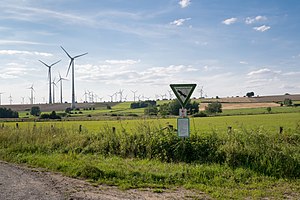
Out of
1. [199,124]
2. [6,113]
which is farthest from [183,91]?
[6,113]

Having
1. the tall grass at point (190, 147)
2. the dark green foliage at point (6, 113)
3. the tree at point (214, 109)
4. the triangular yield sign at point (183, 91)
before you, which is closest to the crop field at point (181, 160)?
the tall grass at point (190, 147)

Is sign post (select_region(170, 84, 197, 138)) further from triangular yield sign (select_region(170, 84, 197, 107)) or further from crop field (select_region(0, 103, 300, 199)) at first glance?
crop field (select_region(0, 103, 300, 199))

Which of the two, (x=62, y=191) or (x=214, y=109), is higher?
(x=214, y=109)

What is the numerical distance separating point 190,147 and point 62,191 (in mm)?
5330

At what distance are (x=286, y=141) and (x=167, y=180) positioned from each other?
5.56 metres

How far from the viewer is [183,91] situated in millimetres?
11633

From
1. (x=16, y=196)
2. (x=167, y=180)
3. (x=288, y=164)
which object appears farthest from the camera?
(x=288, y=164)

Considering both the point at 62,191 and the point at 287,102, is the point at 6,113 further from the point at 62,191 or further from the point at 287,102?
the point at 62,191

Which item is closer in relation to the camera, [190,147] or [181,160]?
[181,160]

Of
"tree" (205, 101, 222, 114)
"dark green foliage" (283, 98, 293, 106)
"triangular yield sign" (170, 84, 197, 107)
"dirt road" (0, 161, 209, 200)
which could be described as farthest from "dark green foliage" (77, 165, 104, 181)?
"dark green foliage" (283, 98, 293, 106)

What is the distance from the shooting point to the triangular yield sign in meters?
11.6

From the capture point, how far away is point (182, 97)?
38.0 feet

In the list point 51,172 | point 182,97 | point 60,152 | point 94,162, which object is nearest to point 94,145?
point 60,152

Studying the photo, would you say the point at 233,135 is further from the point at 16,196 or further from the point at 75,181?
the point at 16,196
